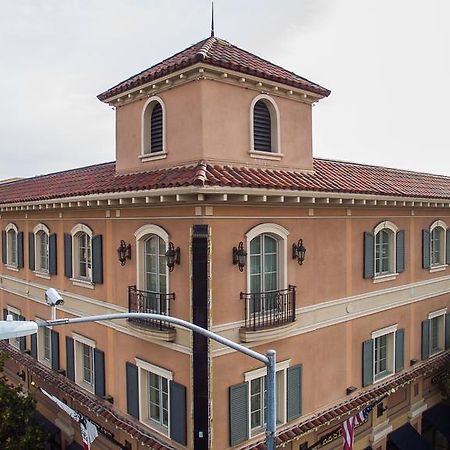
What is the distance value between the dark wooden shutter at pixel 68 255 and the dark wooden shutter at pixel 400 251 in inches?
447

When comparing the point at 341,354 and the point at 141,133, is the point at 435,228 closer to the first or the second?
the point at 341,354

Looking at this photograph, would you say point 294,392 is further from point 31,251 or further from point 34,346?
point 31,251

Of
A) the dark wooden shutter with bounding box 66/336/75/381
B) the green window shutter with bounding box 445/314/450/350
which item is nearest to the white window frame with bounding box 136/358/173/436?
the dark wooden shutter with bounding box 66/336/75/381

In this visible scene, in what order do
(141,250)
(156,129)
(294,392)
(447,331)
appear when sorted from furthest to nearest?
(447,331)
(156,129)
(294,392)
(141,250)

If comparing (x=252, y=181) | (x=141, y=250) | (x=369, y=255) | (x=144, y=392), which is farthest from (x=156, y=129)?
(x=369, y=255)

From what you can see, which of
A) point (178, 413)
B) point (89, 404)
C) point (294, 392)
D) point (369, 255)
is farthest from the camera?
point (369, 255)

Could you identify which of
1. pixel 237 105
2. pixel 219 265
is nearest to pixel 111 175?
pixel 237 105

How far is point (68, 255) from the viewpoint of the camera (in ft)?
49.8

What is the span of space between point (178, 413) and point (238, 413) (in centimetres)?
150

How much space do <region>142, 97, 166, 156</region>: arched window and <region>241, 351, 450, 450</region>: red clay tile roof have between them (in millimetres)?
8407

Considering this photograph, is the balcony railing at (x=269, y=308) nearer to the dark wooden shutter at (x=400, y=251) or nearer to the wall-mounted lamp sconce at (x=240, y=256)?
the wall-mounted lamp sconce at (x=240, y=256)

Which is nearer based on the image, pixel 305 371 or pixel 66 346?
pixel 305 371

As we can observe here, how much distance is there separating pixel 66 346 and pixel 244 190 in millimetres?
9846

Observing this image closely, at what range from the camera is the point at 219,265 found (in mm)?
10555
